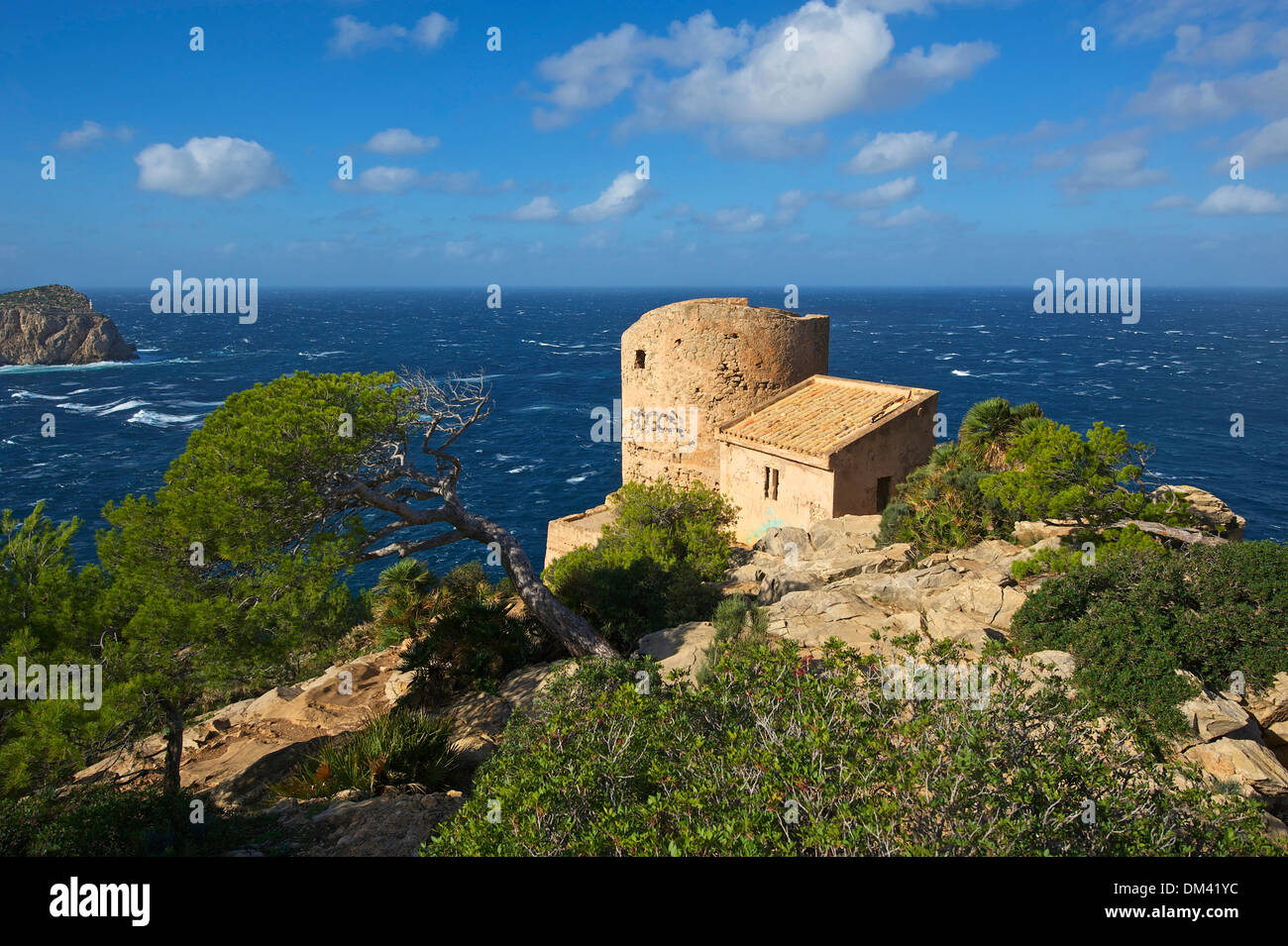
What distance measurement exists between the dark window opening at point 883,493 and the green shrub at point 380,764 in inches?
499

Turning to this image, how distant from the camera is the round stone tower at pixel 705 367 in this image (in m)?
21.1

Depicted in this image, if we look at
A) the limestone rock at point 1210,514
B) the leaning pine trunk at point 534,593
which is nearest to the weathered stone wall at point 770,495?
the limestone rock at point 1210,514

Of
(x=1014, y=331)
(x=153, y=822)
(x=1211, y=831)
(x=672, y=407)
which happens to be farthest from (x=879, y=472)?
(x=1014, y=331)

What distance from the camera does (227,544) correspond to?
10.8m

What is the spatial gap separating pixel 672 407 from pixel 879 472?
230 inches

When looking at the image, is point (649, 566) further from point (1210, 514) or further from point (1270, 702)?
point (1210, 514)

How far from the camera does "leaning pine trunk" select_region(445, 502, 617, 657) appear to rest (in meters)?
13.9

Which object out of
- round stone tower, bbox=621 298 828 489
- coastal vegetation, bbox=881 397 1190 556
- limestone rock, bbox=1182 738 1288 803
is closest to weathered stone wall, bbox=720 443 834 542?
round stone tower, bbox=621 298 828 489

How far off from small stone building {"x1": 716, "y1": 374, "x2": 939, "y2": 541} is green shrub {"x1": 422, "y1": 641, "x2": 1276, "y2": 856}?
11.4 meters

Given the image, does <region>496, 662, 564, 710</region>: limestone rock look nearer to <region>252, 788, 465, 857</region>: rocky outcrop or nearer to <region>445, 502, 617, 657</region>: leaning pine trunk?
<region>445, 502, 617, 657</region>: leaning pine trunk

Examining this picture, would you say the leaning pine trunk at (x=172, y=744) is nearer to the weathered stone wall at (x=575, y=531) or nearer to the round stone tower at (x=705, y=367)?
the weathered stone wall at (x=575, y=531)

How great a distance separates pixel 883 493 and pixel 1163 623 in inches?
371

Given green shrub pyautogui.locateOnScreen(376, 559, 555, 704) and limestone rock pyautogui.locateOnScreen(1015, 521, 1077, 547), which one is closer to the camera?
green shrub pyautogui.locateOnScreen(376, 559, 555, 704)
